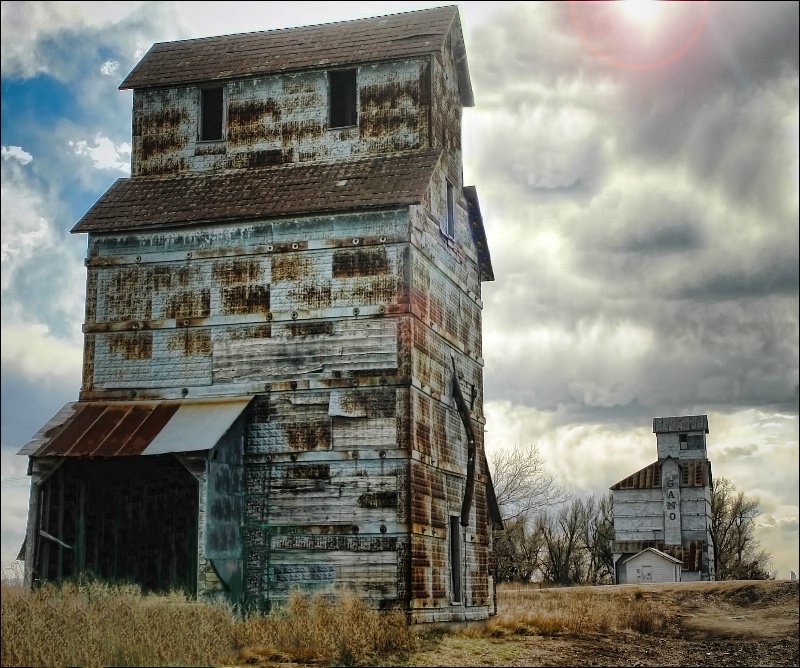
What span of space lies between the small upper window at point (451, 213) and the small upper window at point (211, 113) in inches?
208

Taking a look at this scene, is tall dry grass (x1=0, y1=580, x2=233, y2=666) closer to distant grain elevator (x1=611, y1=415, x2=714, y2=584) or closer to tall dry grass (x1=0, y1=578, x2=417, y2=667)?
tall dry grass (x1=0, y1=578, x2=417, y2=667)

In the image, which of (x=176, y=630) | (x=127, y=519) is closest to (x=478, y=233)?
(x=127, y=519)

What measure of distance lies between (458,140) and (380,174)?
4131 mm

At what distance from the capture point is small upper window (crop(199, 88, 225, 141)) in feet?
75.2

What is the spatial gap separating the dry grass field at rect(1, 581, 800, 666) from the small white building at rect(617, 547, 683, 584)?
30.6m

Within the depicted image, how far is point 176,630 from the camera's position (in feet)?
47.3

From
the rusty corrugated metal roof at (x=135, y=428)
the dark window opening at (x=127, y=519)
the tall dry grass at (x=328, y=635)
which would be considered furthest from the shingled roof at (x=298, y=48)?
the tall dry grass at (x=328, y=635)

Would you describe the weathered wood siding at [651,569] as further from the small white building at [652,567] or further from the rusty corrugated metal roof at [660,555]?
the rusty corrugated metal roof at [660,555]

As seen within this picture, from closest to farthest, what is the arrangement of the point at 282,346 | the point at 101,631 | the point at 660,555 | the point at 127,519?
the point at 101,631 → the point at 282,346 → the point at 127,519 → the point at 660,555

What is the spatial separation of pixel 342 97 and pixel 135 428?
8.66 m

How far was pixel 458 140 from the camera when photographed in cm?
2439

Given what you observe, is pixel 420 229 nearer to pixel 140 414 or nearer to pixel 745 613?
pixel 140 414

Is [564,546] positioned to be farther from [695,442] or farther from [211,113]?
[211,113]

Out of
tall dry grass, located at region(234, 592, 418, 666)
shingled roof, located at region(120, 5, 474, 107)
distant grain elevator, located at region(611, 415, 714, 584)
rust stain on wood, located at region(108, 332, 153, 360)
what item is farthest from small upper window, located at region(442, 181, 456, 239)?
distant grain elevator, located at region(611, 415, 714, 584)
